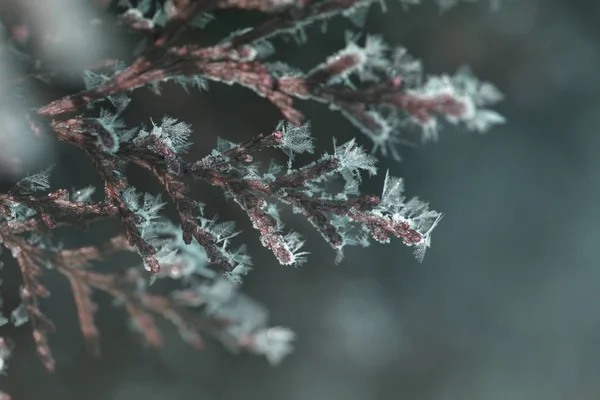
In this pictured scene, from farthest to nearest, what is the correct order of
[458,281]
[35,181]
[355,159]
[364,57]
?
[458,281] < [35,181] < [355,159] < [364,57]

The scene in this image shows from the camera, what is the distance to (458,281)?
6.09m

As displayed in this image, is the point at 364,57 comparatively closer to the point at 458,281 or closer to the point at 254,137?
the point at 254,137

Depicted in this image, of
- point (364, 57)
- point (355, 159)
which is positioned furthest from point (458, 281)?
point (364, 57)

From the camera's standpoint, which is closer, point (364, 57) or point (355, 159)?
point (364, 57)

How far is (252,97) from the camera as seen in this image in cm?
433

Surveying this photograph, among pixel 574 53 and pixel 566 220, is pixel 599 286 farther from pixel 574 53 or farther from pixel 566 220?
pixel 574 53

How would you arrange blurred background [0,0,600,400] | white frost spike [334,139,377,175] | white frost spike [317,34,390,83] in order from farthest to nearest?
1. blurred background [0,0,600,400]
2. white frost spike [334,139,377,175]
3. white frost spike [317,34,390,83]

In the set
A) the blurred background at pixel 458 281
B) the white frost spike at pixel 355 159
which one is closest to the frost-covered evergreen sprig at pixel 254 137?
the white frost spike at pixel 355 159

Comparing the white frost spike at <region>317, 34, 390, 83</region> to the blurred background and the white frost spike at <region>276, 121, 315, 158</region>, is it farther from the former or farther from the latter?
the blurred background

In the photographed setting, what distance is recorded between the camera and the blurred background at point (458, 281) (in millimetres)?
5043

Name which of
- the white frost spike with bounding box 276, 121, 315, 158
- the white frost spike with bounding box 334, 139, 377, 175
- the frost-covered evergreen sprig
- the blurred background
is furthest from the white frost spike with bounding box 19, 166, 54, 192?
the blurred background

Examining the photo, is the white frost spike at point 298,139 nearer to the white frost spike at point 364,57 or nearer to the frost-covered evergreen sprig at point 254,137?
the frost-covered evergreen sprig at point 254,137

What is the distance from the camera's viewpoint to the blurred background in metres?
5.04

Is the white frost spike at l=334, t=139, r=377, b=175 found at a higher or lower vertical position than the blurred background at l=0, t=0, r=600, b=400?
lower
